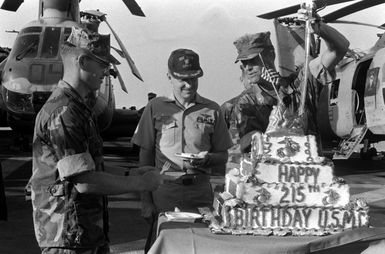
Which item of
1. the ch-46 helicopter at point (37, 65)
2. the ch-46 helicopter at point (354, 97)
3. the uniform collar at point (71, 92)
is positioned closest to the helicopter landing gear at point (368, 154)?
the ch-46 helicopter at point (354, 97)

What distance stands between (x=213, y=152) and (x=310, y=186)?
89 cm

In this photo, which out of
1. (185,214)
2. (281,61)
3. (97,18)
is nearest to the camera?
(185,214)

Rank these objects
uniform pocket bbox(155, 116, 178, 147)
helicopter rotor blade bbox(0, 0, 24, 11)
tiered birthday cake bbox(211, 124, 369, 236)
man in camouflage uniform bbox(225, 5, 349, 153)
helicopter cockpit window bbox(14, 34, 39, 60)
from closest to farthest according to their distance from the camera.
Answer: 1. tiered birthday cake bbox(211, 124, 369, 236)
2. uniform pocket bbox(155, 116, 178, 147)
3. man in camouflage uniform bbox(225, 5, 349, 153)
4. helicopter cockpit window bbox(14, 34, 39, 60)
5. helicopter rotor blade bbox(0, 0, 24, 11)

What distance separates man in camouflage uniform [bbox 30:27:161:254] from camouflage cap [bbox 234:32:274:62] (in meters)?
1.46

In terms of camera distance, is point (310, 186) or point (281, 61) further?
point (281, 61)

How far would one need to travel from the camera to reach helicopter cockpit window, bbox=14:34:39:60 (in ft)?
39.9

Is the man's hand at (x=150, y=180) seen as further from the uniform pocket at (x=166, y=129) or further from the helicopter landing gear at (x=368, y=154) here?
the helicopter landing gear at (x=368, y=154)

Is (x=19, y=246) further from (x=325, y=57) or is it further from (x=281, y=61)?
(x=325, y=57)

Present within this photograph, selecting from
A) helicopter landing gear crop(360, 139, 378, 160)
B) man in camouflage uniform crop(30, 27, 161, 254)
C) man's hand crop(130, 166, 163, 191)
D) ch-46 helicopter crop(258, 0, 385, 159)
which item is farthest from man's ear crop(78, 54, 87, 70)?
helicopter landing gear crop(360, 139, 378, 160)

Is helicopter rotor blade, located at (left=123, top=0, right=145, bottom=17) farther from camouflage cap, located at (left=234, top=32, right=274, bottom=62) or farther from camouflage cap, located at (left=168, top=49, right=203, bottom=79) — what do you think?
camouflage cap, located at (left=168, top=49, right=203, bottom=79)

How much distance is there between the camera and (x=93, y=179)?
2539mm

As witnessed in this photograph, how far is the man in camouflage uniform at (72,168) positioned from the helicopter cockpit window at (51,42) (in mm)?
9588

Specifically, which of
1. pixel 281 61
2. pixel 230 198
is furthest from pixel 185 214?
pixel 281 61

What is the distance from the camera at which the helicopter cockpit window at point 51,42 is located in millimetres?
11945
